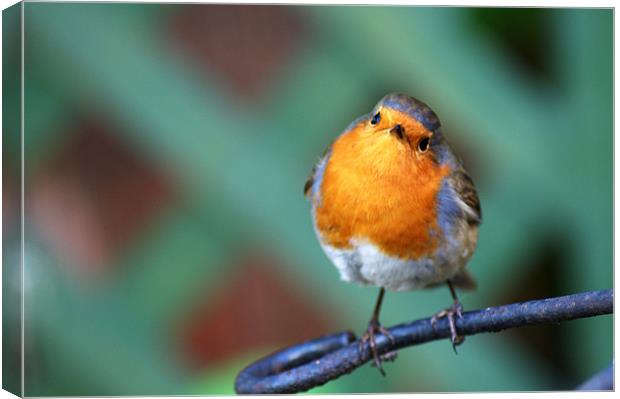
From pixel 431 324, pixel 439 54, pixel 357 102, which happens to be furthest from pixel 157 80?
pixel 431 324

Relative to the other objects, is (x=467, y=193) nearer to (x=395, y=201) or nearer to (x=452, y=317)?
(x=395, y=201)

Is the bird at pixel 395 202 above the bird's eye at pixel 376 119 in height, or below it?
below

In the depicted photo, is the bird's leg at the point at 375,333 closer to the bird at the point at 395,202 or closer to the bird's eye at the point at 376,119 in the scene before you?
the bird at the point at 395,202

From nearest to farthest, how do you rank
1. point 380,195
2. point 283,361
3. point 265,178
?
point 283,361
point 380,195
point 265,178

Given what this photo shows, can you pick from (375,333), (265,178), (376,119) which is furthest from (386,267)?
(265,178)

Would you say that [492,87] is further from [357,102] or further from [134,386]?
[134,386]

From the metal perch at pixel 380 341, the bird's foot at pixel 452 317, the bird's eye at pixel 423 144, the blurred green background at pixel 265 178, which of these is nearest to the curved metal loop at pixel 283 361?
the metal perch at pixel 380 341

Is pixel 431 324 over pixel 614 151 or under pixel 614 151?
under
